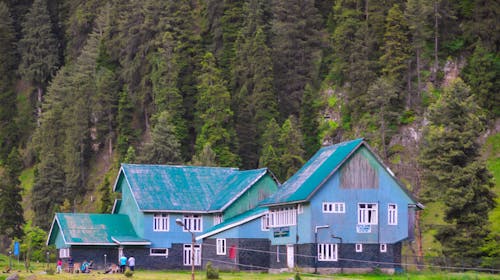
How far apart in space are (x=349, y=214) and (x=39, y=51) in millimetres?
92111

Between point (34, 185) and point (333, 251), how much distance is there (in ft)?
198

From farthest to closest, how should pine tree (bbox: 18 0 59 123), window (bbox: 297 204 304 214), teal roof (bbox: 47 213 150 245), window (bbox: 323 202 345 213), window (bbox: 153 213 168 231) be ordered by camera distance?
pine tree (bbox: 18 0 59 123), window (bbox: 153 213 168 231), teal roof (bbox: 47 213 150 245), window (bbox: 297 204 304 214), window (bbox: 323 202 345 213)

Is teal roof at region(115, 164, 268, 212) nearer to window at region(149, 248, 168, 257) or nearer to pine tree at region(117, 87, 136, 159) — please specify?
window at region(149, 248, 168, 257)

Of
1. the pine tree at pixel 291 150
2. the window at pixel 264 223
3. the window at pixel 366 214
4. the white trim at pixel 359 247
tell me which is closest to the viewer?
the white trim at pixel 359 247

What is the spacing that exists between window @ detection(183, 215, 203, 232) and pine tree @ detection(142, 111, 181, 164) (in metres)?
21.6

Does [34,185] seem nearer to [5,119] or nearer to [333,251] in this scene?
[5,119]

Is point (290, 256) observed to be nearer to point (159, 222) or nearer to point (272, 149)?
point (159, 222)

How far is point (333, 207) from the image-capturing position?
72938 millimetres

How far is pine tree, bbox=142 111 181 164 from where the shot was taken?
108312 millimetres

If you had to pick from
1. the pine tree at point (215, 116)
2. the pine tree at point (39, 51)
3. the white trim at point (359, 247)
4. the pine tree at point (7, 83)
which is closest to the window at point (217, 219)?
the white trim at point (359, 247)

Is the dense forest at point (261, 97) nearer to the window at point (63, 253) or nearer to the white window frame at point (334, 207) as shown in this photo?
the white window frame at point (334, 207)

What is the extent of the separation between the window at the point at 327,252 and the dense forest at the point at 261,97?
8.33 meters

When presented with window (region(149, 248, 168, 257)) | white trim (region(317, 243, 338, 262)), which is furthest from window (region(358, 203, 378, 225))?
window (region(149, 248, 168, 257))

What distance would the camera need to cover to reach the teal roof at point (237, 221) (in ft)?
259
